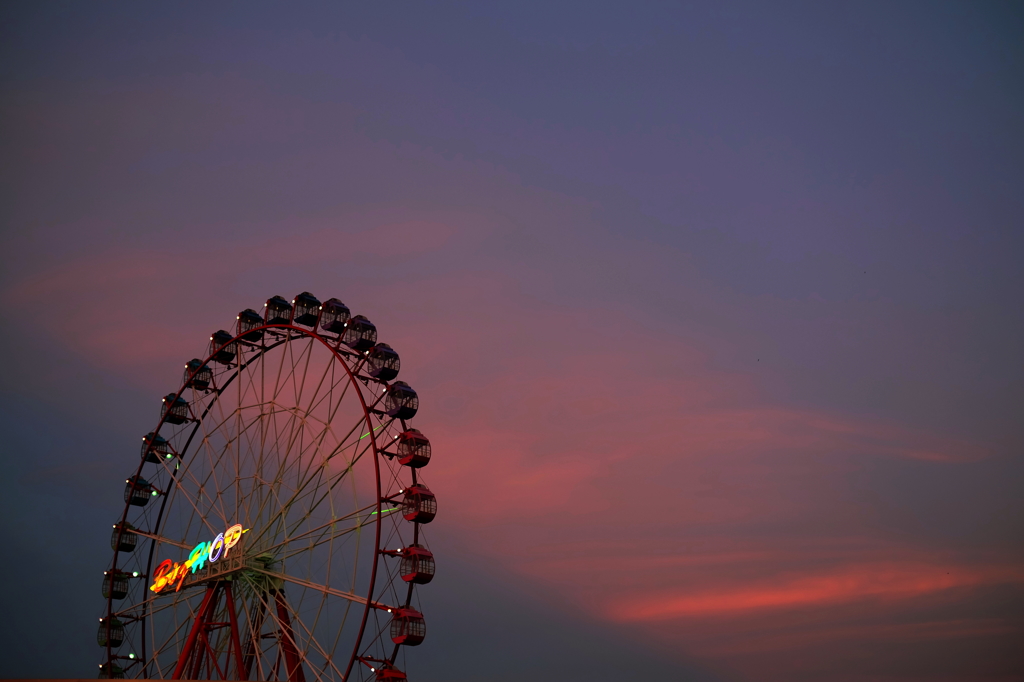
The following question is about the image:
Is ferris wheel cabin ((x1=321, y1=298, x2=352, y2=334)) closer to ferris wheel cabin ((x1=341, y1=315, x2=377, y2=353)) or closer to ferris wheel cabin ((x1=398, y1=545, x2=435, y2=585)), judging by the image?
ferris wheel cabin ((x1=341, y1=315, x2=377, y2=353))

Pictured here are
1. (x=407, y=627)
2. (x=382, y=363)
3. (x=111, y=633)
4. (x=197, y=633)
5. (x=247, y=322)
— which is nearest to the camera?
(x=407, y=627)

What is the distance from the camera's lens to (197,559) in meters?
44.6

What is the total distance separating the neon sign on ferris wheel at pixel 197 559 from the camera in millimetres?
43094

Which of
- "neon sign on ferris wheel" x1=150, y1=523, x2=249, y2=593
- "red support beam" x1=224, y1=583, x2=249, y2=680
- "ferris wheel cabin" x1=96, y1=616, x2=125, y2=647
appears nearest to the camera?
"red support beam" x1=224, y1=583, x2=249, y2=680

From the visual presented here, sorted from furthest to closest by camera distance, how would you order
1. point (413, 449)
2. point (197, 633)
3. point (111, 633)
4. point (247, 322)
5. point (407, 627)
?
1. point (111, 633)
2. point (247, 322)
3. point (197, 633)
4. point (413, 449)
5. point (407, 627)

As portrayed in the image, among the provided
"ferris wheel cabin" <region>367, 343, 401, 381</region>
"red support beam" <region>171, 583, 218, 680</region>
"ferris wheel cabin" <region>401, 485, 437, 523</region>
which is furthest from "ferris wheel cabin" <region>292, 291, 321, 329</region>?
"red support beam" <region>171, 583, 218, 680</region>

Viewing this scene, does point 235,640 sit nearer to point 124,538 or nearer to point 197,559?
point 197,559

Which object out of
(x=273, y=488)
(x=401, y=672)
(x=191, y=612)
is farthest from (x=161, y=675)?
(x=401, y=672)

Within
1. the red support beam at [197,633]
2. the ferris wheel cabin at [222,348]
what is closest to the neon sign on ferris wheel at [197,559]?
the red support beam at [197,633]

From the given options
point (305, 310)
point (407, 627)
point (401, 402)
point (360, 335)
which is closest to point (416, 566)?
point (407, 627)

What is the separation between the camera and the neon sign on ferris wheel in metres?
43.1

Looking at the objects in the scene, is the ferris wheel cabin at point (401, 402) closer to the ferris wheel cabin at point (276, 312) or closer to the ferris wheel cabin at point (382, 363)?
the ferris wheel cabin at point (382, 363)

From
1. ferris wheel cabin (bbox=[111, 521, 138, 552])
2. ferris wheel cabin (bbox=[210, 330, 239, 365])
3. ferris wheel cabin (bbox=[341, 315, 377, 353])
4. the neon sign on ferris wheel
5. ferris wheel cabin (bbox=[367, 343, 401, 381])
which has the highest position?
ferris wheel cabin (bbox=[210, 330, 239, 365])

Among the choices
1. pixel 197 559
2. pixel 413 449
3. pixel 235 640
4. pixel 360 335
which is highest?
pixel 360 335
